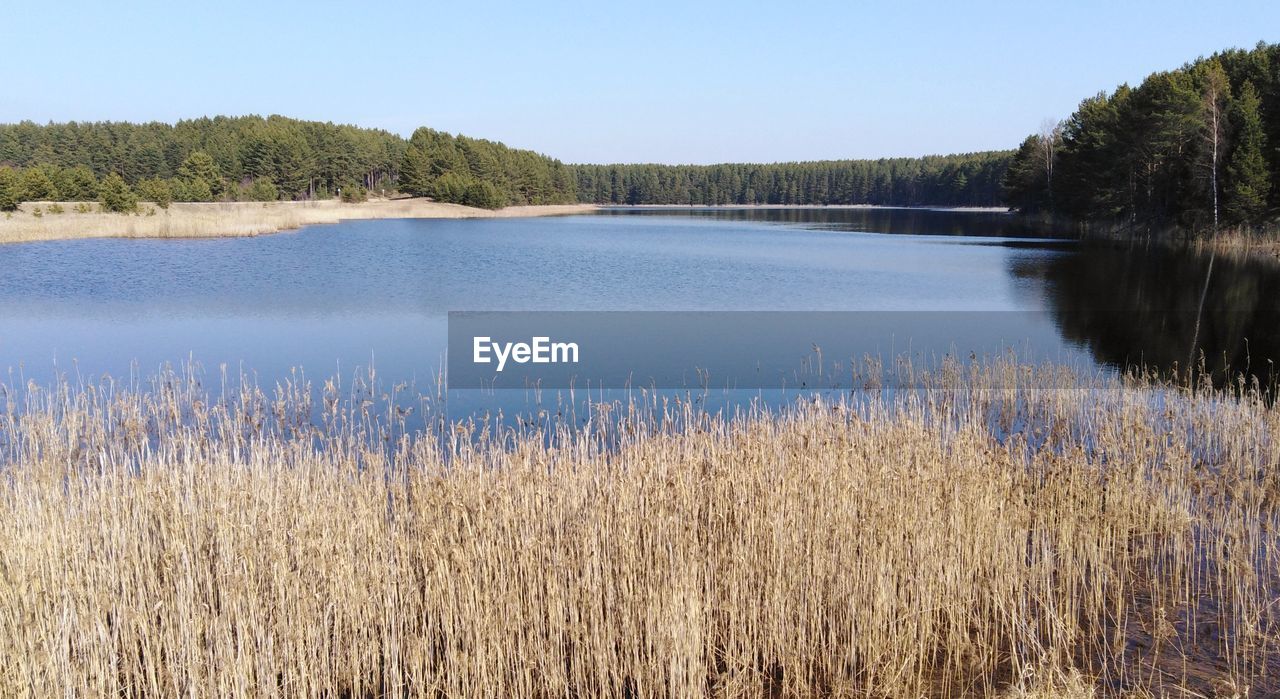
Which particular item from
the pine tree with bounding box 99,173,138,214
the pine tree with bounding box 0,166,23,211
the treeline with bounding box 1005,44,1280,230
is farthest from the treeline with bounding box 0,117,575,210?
the treeline with bounding box 1005,44,1280,230

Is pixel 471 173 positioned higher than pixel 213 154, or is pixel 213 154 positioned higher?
pixel 213 154

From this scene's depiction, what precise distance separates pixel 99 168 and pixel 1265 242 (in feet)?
306

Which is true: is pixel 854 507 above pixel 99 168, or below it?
below

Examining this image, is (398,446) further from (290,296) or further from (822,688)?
(290,296)

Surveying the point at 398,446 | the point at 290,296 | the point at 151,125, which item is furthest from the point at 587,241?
the point at 151,125

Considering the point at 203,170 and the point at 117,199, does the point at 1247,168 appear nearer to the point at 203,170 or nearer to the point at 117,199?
the point at 117,199

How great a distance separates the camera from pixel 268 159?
79875mm

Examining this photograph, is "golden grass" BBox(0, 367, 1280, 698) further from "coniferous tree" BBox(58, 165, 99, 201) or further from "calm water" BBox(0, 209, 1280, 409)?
"coniferous tree" BBox(58, 165, 99, 201)

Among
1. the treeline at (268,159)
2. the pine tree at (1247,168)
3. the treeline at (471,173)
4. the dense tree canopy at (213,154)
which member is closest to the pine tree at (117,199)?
the treeline at (268,159)

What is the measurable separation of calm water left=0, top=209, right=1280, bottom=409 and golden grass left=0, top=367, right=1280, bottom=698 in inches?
276

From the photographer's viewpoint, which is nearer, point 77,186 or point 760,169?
point 77,186

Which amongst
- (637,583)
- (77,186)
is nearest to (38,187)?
(77,186)

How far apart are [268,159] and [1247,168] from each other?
74805 mm

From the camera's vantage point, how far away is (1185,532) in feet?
20.2
